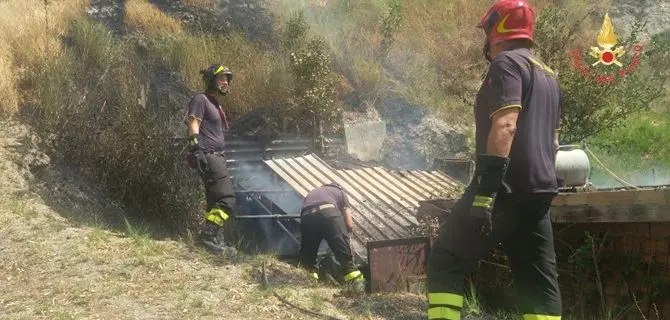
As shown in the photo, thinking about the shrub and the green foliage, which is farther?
the green foliage

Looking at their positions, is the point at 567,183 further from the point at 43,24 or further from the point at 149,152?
the point at 43,24

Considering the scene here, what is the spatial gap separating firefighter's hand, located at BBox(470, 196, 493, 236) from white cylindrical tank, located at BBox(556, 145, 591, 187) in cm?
251

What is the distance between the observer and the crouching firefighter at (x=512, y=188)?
269cm

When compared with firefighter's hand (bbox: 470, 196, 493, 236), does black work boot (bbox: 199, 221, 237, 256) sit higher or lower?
lower

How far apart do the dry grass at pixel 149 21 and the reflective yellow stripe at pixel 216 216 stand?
20.9ft

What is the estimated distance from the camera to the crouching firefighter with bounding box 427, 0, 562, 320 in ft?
8.81

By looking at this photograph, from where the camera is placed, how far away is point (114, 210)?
677 cm

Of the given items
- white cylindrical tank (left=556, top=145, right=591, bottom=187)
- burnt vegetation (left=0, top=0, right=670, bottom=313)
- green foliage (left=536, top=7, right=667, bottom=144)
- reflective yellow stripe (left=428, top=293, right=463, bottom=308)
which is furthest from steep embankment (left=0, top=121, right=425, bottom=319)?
green foliage (left=536, top=7, right=667, bottom=144)

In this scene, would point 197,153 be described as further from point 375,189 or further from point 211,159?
point 375,189

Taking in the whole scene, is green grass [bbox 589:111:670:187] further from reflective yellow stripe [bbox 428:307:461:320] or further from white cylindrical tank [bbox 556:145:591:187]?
reflective yellow stripe [bbox 428:307:461:320]

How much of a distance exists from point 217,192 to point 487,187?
3444mm

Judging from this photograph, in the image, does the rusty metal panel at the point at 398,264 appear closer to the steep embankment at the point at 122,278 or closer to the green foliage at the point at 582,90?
the steep embankment at the point at 122,278

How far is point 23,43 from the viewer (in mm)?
7988

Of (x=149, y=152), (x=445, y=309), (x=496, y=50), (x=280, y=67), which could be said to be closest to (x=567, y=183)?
(x=496, y=50)
